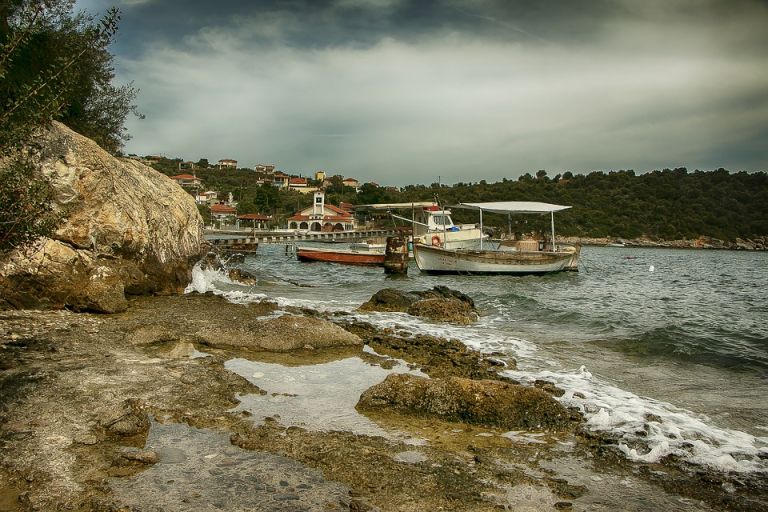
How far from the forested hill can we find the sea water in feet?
252

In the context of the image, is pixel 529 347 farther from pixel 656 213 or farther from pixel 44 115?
pixel 656 213

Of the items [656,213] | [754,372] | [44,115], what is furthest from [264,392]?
[656,213]

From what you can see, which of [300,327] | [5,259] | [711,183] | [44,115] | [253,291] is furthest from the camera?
[711,183]

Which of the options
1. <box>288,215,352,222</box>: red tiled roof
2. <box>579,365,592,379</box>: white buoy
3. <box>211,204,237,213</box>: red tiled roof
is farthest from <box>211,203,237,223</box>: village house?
<box>579,365,592,379</box>: white buoy

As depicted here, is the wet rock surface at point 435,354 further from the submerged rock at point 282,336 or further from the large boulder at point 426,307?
the large boulder at point 426,307

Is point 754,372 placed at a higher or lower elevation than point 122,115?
lower

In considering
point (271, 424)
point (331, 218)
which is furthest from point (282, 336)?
point (331, 218)

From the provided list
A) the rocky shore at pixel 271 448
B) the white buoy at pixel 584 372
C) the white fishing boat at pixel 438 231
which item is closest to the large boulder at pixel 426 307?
the white buoy at pixel 584 372

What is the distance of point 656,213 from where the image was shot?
114m

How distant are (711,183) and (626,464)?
454ft

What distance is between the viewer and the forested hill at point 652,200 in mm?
108438

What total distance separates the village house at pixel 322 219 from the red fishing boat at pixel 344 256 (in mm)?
49219

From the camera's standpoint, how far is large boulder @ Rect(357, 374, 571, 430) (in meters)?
6.09

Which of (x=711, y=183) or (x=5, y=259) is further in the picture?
(x=711, y=183)
